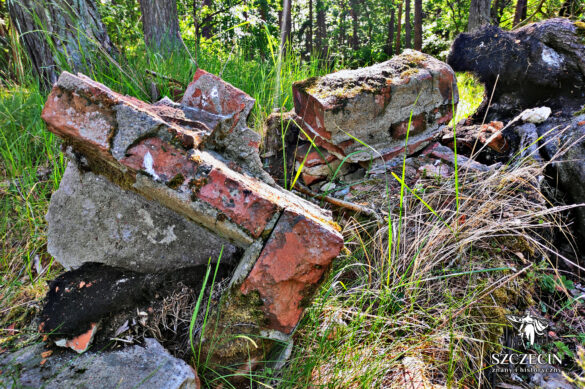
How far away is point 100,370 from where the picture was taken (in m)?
1.22

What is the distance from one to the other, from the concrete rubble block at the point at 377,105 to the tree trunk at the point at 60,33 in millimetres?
1738

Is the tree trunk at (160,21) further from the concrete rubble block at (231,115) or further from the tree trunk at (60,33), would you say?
the concrete rubble block at (231,115)

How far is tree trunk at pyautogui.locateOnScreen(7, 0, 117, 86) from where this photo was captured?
2.82 meters

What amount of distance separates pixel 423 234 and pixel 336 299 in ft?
2.30

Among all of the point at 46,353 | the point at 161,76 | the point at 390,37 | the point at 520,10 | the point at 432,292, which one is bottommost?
the point at 390,37

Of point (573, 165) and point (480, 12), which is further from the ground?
point (480, 12)

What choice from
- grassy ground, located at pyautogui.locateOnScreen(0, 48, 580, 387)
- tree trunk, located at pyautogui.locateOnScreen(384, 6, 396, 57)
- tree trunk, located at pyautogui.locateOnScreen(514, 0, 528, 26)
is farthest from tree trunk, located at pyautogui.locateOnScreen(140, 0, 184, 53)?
tree trunk, located at pyautogui.locateOnScreen(384, 6, 396, 57)

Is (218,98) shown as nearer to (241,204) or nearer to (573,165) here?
(241,204)

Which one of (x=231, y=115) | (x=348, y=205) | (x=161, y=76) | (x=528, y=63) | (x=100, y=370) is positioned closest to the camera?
(x=100, y=370)

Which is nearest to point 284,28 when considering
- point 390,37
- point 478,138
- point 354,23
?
point 478,138

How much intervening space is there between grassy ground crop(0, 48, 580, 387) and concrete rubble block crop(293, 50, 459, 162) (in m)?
0.51

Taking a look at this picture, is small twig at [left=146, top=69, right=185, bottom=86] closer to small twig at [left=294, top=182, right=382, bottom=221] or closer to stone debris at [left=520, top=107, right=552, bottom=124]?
small twig at [left=294, top=182, right=382, bottom=221]

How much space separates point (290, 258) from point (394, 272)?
0.91 metres

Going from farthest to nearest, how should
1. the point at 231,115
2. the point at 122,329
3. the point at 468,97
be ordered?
the point at 468,97 → the point at 231,115 → the point at 122,329
